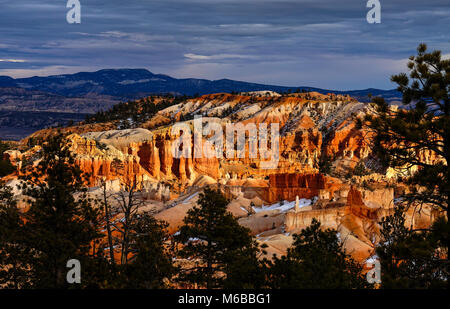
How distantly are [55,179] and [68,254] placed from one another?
3.85m

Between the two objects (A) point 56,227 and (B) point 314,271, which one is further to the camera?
(A) point 56,227

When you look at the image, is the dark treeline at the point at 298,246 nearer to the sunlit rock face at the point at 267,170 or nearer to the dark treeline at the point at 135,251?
the dark treeline at the point at 135,251

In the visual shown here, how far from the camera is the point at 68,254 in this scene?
777 inches

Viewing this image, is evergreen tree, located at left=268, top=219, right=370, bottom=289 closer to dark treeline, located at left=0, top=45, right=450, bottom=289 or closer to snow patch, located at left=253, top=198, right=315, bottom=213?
dark treeline, located at left=0, top=45, right=450, bottom=289

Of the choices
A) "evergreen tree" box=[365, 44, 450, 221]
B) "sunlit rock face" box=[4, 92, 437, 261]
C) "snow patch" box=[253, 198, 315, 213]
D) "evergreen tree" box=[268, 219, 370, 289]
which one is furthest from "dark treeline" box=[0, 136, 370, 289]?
"snow patch" box=[253, 198, 315, 213]

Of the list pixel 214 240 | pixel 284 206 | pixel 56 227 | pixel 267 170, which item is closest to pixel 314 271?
pixel 214 240

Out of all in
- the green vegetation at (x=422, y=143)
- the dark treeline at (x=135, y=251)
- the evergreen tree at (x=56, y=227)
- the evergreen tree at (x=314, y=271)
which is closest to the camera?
the green vegetation at (x=422, y=143)

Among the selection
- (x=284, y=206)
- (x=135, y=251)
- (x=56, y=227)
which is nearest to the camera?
(x=56, y=227)

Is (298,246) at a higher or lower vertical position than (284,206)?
higher

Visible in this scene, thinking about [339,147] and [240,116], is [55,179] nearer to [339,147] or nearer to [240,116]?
[339,147]

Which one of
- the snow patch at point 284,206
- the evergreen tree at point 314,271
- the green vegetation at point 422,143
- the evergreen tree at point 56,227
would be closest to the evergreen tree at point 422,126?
the green vegetation at point 422,143

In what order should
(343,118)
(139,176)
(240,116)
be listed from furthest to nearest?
(240,116)
(343,118)
(139,176)

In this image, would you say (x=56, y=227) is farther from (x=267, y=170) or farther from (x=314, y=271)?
(x=267, y=170)
